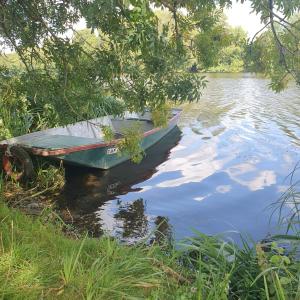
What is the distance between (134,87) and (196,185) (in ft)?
16.4

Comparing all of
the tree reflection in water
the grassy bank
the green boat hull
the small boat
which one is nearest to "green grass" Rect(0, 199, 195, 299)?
the grassy bank

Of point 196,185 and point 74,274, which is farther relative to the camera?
point 196,185

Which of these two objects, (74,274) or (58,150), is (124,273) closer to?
(74,274)

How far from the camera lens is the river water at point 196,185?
7203 millimetres

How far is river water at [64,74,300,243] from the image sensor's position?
720 cm

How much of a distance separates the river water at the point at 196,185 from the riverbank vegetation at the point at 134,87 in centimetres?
88

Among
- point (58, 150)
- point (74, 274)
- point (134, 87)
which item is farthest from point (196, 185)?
point (74, 274)

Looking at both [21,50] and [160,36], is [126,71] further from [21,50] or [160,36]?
[21,50]

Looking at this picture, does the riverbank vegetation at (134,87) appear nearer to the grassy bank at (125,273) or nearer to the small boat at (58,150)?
the grassy bank at (125,273)

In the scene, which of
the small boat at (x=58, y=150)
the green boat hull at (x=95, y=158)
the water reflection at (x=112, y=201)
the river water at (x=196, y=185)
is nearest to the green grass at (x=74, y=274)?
the river water at (x=196, y=185)

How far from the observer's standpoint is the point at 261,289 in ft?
11.2

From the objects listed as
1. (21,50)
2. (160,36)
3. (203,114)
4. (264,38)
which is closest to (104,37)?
(160,36)

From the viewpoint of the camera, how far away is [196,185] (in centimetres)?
939

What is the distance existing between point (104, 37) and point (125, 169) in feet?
21.4
